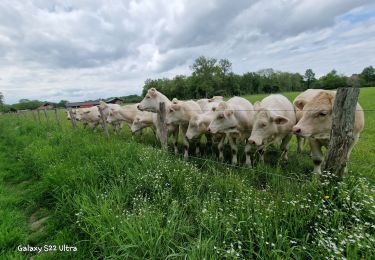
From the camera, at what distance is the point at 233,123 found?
6.84 metres

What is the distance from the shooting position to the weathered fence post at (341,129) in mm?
3195

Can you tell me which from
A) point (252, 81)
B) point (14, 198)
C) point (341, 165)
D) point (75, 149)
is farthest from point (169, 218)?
point (252, 81)

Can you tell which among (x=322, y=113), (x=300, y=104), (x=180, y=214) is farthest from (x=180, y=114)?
(x=180, y=214)

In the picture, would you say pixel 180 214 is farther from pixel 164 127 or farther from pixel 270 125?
pixel 164 127

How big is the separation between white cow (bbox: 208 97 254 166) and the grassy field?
1.73 meters

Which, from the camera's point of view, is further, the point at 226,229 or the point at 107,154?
the point at 107,154

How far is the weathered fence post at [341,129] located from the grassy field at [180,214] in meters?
0.31

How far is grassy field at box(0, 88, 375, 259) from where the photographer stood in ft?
8.91

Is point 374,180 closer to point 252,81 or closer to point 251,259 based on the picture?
point 251,259

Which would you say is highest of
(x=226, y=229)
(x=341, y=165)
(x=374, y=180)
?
(x=341, y=165)

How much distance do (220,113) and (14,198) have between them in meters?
5.30

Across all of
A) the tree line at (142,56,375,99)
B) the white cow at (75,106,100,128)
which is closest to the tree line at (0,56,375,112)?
the tree line at (142,56,375,99)

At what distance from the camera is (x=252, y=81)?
316 feet

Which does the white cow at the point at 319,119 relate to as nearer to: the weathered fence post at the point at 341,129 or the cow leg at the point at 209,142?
the weathered fence post at the point at 341,129
